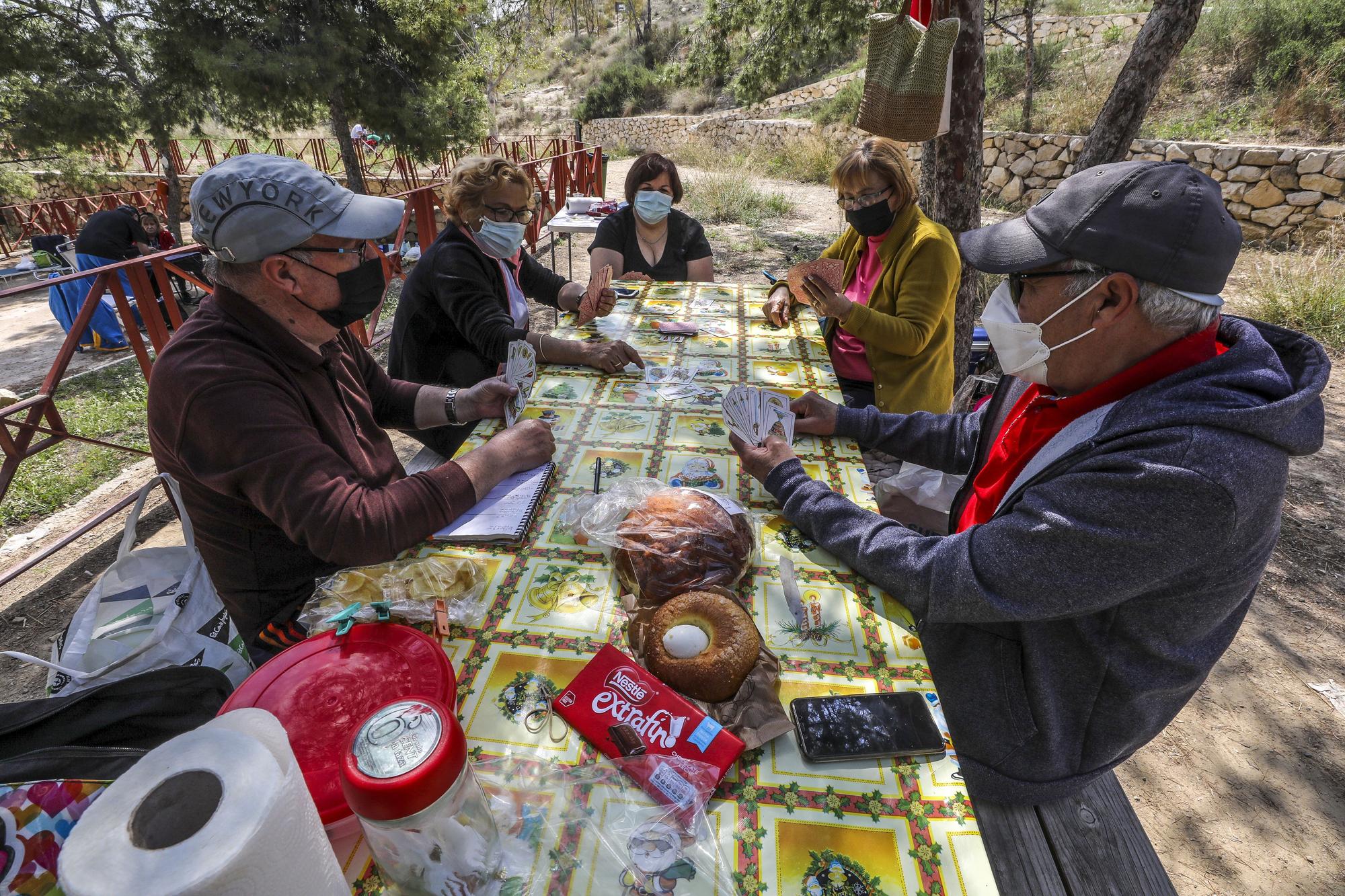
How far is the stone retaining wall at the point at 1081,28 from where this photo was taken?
15180mm

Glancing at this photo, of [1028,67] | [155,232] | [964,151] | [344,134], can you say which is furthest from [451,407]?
[1028,67]

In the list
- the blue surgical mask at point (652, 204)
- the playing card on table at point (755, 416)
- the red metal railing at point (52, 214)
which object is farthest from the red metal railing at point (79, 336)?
the red metal railing at point (52, 214)

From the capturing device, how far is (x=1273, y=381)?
108 cm

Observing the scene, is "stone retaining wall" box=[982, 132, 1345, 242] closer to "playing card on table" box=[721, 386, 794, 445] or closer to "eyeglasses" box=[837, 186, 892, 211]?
"eyeglasses" box=[837, 186, 892, 211]

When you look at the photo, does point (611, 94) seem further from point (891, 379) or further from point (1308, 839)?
point (1308, 839)

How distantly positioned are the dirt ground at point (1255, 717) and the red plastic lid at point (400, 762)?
2445mm

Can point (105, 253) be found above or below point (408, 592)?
above

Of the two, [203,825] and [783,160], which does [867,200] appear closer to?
[203,825]

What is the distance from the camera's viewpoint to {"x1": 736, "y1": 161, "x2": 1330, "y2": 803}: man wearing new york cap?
106cm

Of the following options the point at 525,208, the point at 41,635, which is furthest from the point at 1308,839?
the point at 41,635

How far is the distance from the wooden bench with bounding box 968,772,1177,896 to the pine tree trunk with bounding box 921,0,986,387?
107 inches

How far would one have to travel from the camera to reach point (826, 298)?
2.64m

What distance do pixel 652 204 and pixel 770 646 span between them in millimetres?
3309

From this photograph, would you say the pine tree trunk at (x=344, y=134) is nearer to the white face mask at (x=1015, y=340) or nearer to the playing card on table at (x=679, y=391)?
the playing card on table at (x=679, y=391)
